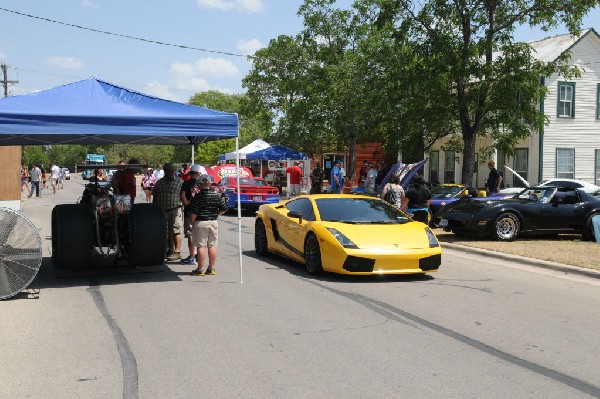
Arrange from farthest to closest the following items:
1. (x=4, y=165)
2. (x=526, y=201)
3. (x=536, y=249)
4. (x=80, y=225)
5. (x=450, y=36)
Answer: (x=4, y=165) < (x=450, y=36) < (x=526, y=201) < (x=536, y=249) < (x=80, y=225)

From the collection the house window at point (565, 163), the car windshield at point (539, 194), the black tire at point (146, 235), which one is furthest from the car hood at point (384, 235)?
the house window at point (565, 163)

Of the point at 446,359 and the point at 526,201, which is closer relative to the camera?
the point at 446,359

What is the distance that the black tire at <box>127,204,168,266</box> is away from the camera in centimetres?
924

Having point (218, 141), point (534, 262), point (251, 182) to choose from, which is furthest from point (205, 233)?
point (218, 141)

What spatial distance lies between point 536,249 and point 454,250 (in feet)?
5.51

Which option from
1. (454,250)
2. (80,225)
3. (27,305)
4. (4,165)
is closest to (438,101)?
(454,250)

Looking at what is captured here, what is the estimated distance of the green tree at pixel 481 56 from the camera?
19469 millimetres

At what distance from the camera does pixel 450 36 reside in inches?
801

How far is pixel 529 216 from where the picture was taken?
14703 mm

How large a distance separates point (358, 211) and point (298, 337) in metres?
4.52

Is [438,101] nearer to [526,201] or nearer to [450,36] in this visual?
[450,36]

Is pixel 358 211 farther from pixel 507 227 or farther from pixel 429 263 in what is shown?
pixel 507 227

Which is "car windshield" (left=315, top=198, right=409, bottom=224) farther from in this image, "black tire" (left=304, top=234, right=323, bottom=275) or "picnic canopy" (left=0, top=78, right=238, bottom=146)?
"picnic canopy" (left=0, top=78, right=238, bottom=146)

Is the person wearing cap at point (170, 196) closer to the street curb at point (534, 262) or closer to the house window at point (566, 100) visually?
the street curb at point (534, 262)
